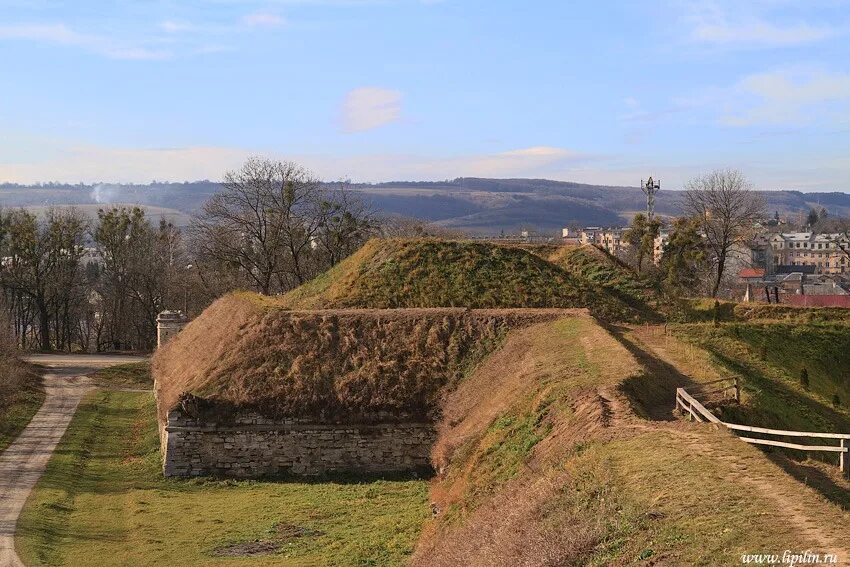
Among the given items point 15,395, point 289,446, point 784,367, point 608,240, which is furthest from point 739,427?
point 608,240

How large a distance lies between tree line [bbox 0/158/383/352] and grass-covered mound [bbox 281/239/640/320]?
753 inches

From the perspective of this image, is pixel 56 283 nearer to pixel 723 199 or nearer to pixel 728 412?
pixel 723 199

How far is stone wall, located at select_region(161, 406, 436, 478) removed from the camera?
79.5 ft

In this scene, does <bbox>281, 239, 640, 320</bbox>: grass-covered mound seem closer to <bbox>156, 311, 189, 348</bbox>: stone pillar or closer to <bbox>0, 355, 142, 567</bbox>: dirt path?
<bbox>0, 355, 142, 567</bbox>: dirt path

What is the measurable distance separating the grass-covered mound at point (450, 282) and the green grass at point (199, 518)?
797 cm

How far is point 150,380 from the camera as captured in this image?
4609 cm

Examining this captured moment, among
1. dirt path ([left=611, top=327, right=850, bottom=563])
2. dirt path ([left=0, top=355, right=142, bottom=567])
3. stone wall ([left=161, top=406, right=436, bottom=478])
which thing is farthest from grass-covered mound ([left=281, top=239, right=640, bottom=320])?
dirt path ([left=611, top=327, right=850, bottom=563])

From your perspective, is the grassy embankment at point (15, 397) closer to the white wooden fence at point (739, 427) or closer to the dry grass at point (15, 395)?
the dry grass at point (15, 395)

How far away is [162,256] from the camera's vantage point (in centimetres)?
6606

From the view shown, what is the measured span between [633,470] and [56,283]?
2187 inches

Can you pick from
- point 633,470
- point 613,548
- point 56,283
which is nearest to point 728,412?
point 633,470

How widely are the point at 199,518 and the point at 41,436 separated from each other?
14318 millimetres

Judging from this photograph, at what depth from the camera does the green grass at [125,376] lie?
45406 millimetres

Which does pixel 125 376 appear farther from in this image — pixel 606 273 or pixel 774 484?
pixel 774 484
